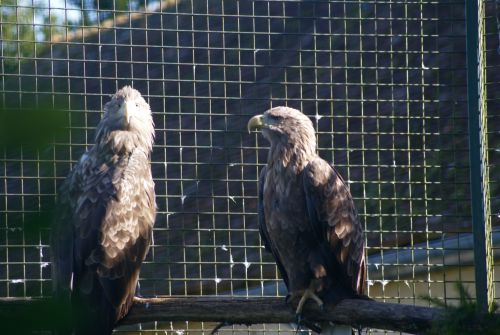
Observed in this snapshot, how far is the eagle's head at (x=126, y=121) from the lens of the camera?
15.0ft

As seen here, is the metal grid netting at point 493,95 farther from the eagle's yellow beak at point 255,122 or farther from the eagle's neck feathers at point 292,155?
the eagle's yellow beak at point 255,122

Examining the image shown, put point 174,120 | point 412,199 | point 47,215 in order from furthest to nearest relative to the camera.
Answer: point 174,120, point 412,199, point 47,215

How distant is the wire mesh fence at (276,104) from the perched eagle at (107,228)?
0.50 metres

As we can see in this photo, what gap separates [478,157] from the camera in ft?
15.3

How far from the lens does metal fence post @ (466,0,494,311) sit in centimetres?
465

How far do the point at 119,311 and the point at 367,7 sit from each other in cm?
299

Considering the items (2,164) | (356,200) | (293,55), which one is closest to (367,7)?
(293,55)

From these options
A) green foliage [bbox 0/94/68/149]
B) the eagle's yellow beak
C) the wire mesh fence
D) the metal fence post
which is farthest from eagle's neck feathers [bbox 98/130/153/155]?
green foliage [bbox 0/94/68/149]

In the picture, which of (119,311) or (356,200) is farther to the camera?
(356,200)

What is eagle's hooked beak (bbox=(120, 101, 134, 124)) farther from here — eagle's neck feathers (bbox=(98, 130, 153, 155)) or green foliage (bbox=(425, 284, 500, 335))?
green foliage (bbox=(425, 284, 500, 335))

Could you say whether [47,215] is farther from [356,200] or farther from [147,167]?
[356,200]

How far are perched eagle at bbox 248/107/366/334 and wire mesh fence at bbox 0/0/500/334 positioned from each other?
59 centimetres

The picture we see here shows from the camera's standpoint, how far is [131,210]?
13.8 ft

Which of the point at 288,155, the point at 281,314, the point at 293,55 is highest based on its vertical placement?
the point at 293,55
